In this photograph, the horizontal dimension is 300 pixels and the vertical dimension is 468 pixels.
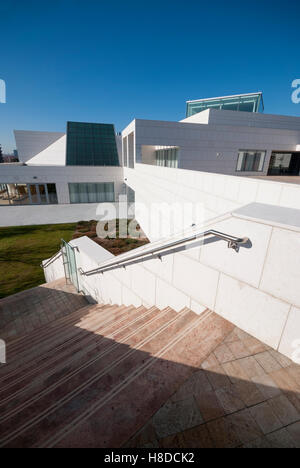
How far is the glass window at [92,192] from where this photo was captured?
81.1ft

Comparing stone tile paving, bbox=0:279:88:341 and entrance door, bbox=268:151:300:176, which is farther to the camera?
entrance door, bbox=268:151:300:176

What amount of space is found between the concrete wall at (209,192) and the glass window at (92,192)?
13.1m

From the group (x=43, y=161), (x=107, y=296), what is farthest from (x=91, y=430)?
(x=43, y=161)

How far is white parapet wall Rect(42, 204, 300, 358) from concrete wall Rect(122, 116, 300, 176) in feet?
47.5

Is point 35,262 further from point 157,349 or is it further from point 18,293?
point 157,349

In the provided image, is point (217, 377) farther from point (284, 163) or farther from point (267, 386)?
point (284, 163)

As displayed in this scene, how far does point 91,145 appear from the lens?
28.2 m

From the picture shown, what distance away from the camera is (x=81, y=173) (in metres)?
24.1

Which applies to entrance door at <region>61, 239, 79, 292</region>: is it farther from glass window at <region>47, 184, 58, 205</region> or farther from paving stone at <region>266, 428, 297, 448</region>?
glass window at <region>47, 184, 58, 205</region>

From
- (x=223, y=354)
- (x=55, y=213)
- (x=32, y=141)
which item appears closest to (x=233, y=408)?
(x=223, y=354)

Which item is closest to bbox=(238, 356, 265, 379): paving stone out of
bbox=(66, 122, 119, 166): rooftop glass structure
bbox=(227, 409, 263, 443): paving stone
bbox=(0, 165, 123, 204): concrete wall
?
bbox=(227, 409, 263, 443): paving stone

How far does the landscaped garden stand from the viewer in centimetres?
1044

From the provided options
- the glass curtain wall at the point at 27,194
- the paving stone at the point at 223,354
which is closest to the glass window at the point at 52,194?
the glass curtain wall at the point at 27,194

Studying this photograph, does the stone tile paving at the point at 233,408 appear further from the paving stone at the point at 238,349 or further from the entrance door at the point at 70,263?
the entrance door at the point at 70,263
